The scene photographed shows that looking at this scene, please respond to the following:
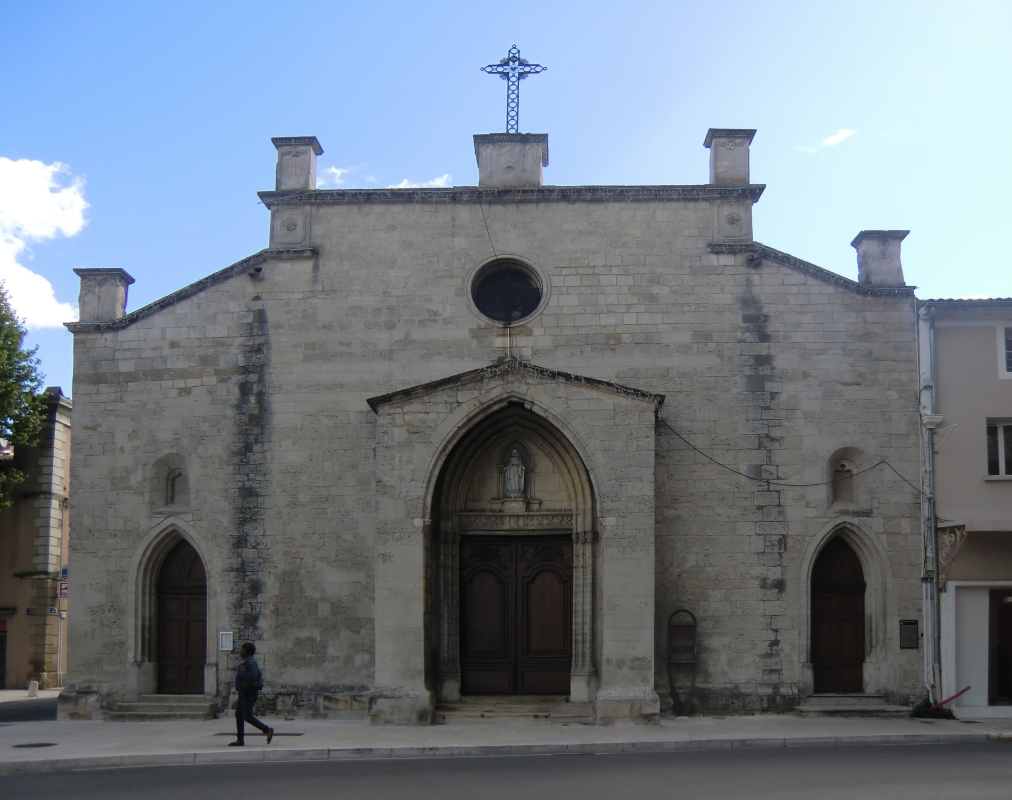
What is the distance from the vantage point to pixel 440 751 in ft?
45.9

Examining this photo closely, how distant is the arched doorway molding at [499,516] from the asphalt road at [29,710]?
722 cm

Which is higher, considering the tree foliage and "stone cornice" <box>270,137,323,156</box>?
"stone cornice" <box>270,137,323,156</box>

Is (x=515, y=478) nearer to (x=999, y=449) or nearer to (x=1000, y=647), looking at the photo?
(x=999, y=449)

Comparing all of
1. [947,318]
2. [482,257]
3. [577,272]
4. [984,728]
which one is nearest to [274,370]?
[482,257]

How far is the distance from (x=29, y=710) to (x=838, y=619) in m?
14.8

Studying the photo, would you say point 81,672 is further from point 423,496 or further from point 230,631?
point 423,496

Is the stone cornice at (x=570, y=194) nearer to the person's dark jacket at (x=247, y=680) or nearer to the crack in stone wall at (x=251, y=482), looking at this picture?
the crack in stone wall at (x=251, y=482)

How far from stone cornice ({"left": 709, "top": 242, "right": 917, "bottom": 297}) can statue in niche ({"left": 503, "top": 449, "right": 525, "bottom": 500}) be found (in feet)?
15.6

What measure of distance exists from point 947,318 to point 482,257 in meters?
7.69

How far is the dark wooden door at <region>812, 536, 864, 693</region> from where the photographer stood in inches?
692

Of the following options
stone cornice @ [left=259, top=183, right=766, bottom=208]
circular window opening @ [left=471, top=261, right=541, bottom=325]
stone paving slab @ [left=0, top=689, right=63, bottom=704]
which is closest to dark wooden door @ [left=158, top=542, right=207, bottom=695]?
stone paving slab @ [left=0, top=689, right=63, bottom=704]

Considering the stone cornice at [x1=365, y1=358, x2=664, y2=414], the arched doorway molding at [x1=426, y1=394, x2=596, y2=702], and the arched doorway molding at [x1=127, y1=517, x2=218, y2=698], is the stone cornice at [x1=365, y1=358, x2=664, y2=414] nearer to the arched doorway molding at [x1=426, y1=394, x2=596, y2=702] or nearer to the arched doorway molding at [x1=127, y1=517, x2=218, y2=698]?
the arched doorway molding at [x1=426, y1=394, x2=596, y2=702]

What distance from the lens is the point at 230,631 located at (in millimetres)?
17828

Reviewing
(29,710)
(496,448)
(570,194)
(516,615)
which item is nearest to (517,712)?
(516,615)
